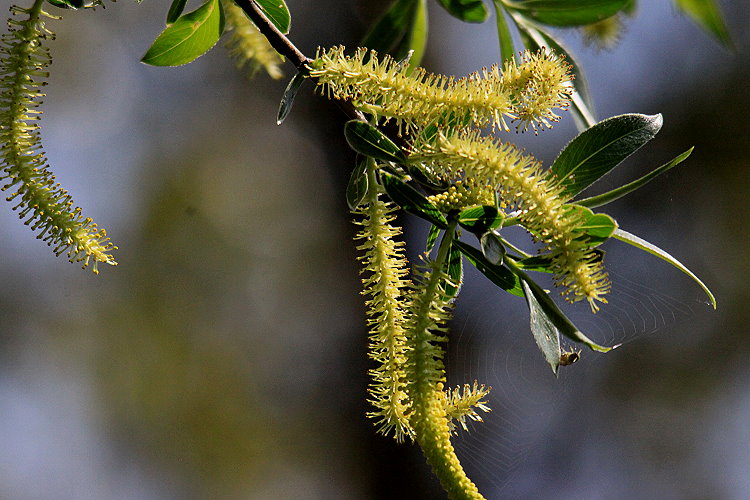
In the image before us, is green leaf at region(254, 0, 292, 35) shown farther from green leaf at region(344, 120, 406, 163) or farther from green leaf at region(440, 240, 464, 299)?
green leaf at region(440, 240, 464, 299)

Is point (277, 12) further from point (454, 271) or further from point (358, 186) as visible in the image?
point (454, 271)

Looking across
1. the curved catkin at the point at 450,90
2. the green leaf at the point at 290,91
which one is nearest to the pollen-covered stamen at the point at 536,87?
the curved catkin at the point at 450,90

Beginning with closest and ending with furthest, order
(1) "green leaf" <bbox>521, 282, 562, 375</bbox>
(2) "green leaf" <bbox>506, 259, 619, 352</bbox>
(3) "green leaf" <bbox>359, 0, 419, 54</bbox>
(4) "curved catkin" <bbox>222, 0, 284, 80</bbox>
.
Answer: (2) "green leaf" <bbox>506, 259, 619, 352</bbox>, (1) "green leaf" <bbox>521, 282, 562, 375</bbox>, (4) "curved catkin" <bbox>222, 0, 284, 80</bbox>, (3) "green leaf" <bbox>359, 0, 419, 54</bbox>

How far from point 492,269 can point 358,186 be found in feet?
0.64

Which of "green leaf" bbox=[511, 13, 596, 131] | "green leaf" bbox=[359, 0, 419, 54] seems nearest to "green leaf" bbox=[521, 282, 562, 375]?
"green leaf" bbox=[511, 13, 596, 131]

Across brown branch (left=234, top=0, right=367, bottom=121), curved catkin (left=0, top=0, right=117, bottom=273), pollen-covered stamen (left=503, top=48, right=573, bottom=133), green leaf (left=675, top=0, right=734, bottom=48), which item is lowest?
curved catkin (left=0, top=0, right=117, bottom=273)

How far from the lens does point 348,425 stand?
11.1ft

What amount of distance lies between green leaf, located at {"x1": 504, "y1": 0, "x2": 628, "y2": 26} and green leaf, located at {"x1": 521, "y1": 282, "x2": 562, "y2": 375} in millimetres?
630

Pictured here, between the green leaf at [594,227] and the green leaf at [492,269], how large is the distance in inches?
6.2

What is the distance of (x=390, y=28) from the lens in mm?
1426

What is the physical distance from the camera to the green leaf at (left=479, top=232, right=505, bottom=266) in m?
0.78

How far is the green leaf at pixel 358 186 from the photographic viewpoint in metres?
0.84

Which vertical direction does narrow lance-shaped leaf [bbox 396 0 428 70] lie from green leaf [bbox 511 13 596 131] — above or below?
below

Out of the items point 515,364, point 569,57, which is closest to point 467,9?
point 569,57
